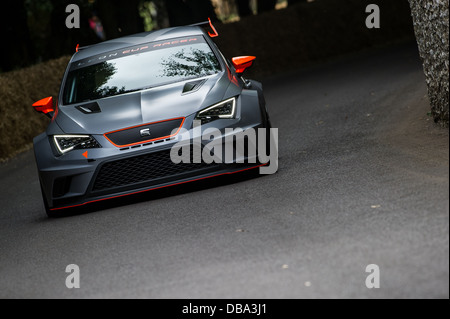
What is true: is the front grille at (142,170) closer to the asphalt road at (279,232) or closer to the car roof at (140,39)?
the asphalt road at (279,232)

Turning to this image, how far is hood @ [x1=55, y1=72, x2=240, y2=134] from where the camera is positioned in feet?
28.4

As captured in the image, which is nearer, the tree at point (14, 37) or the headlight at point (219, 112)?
the headlight at point (219, 112)

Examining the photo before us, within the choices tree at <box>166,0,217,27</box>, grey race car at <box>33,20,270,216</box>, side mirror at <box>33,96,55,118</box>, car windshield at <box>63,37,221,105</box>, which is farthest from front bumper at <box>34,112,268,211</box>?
tree at <box>166,0,217,27</box>

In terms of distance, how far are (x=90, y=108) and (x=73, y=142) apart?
22.0 inches

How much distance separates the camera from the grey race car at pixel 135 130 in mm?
8570

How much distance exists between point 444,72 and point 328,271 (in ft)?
16.1

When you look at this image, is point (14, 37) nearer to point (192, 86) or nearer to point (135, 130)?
point (192, 86)

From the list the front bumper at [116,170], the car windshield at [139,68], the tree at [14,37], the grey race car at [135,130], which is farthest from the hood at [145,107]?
the tree at [14,37]

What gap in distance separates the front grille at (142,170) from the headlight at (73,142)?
0.28 metres

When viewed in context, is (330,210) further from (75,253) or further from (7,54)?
(7,54)

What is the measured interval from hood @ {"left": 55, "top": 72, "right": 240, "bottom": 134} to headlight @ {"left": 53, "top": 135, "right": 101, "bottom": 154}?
2.4 inches

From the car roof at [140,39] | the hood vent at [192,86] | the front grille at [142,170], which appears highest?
the car roof at [140,39]

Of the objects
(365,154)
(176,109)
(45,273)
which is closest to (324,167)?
(365,154)

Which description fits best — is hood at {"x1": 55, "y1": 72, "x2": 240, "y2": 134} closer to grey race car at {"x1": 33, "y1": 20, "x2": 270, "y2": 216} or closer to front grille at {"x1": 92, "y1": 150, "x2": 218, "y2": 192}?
grey race car at {"x1": 33, "y1": 20, "x2": 270, "y2": 216}
